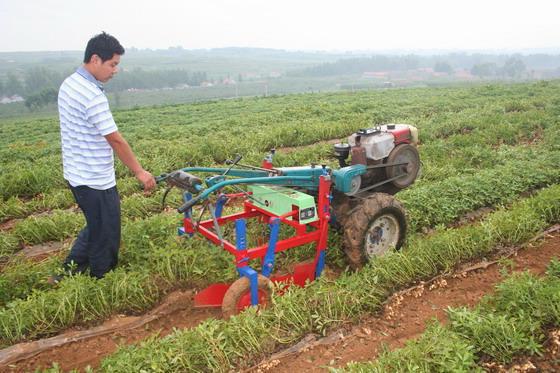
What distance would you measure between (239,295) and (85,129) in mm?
2010

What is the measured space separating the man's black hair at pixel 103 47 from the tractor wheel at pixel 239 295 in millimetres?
2312

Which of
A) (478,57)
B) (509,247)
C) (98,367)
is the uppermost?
(478,57)

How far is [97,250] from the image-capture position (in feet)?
14.2

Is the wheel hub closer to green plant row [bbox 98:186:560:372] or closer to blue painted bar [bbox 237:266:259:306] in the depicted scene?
green plant row [bbox 98:186:560:372]

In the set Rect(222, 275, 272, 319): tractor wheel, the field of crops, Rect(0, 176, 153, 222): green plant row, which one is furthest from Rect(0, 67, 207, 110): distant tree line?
Rect(222, 275, 272, 319): tractor wheel

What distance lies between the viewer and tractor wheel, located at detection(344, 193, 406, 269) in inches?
179

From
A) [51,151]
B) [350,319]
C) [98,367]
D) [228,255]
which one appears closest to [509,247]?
[350,319]

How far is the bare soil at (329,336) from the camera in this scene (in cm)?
349

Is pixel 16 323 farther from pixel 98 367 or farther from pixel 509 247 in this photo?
pixel 509 247

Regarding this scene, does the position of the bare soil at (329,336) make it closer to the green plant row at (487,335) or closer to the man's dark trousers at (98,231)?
the green plant row at (487,335)

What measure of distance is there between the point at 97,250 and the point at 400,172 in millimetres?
3434

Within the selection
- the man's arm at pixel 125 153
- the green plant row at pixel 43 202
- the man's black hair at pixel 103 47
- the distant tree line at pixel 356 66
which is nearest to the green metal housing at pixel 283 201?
the man's arm at pixel 125 153

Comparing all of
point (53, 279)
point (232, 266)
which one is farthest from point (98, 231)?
point (232, 266)

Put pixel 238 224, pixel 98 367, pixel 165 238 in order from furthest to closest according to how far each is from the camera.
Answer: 1. pixel 165 238
2. pixel 238 224
3. pixel 98 367
